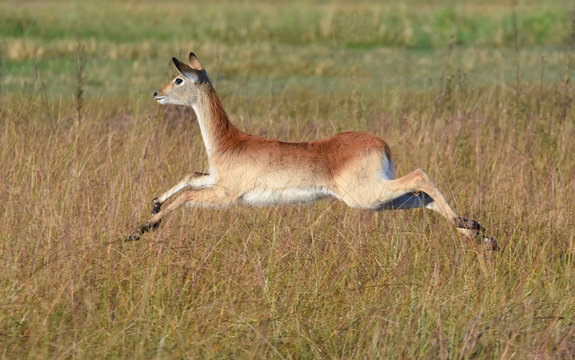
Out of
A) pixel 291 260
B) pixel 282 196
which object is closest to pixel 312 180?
pixel 282 196

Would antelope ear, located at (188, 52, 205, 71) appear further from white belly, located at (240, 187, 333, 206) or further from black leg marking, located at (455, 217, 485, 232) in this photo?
black leg marking, located at (455, 217, 485, 232)

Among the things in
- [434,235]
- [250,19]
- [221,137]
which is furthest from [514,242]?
[250,19]

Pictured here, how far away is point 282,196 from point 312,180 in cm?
21

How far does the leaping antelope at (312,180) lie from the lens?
209 inches

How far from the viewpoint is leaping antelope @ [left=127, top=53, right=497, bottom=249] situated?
209 inches

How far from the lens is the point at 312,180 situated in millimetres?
5398

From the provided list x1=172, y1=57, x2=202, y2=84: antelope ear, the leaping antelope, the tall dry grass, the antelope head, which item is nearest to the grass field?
the tall dry grass

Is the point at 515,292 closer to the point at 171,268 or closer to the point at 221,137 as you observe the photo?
the point at 171,268

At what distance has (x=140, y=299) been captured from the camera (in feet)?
14.0

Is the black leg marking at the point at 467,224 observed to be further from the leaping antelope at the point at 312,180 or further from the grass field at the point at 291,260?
the grass field at the point at 291,260

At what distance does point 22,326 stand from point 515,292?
8.05ft

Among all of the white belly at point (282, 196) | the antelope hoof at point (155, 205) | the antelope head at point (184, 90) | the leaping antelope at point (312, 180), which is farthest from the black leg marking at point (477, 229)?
the antelope head at point (184, 90)

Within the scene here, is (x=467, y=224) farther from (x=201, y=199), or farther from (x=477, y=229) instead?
(x=201, y=199)

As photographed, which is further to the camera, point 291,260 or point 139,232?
point 139,232
